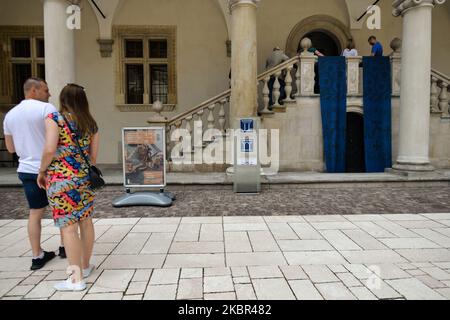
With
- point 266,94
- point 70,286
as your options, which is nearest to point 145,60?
point 266,94

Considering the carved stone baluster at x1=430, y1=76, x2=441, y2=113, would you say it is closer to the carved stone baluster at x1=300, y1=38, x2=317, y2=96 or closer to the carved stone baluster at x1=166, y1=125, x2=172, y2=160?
the carved stone baluster at x1=300, y1=38, x2=317, y2=96

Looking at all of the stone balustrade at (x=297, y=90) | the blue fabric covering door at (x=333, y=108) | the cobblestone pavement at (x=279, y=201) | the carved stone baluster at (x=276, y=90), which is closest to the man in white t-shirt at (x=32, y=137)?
the cobblestone pavement at (x=279, y=201)

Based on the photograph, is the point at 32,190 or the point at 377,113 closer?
the point at 32,190

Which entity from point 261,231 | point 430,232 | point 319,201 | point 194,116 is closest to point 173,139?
point 194,116

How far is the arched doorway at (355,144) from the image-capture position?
32.0ft

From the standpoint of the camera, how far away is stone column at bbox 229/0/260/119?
775 cm

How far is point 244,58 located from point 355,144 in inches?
169

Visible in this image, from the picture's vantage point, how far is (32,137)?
3.32 metres

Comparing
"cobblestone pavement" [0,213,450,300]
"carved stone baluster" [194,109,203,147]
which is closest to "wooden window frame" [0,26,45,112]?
"carved stone baluster" [194,109,203,147]

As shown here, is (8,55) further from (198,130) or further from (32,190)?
(32,190)

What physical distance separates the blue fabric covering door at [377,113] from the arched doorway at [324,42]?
293cm

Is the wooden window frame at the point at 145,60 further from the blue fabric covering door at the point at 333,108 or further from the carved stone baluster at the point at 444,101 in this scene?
the carved stone baluster at the point at 444,101

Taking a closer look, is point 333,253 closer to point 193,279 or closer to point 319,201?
point 193,279

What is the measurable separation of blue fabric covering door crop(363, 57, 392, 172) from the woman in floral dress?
8100 millimetres
